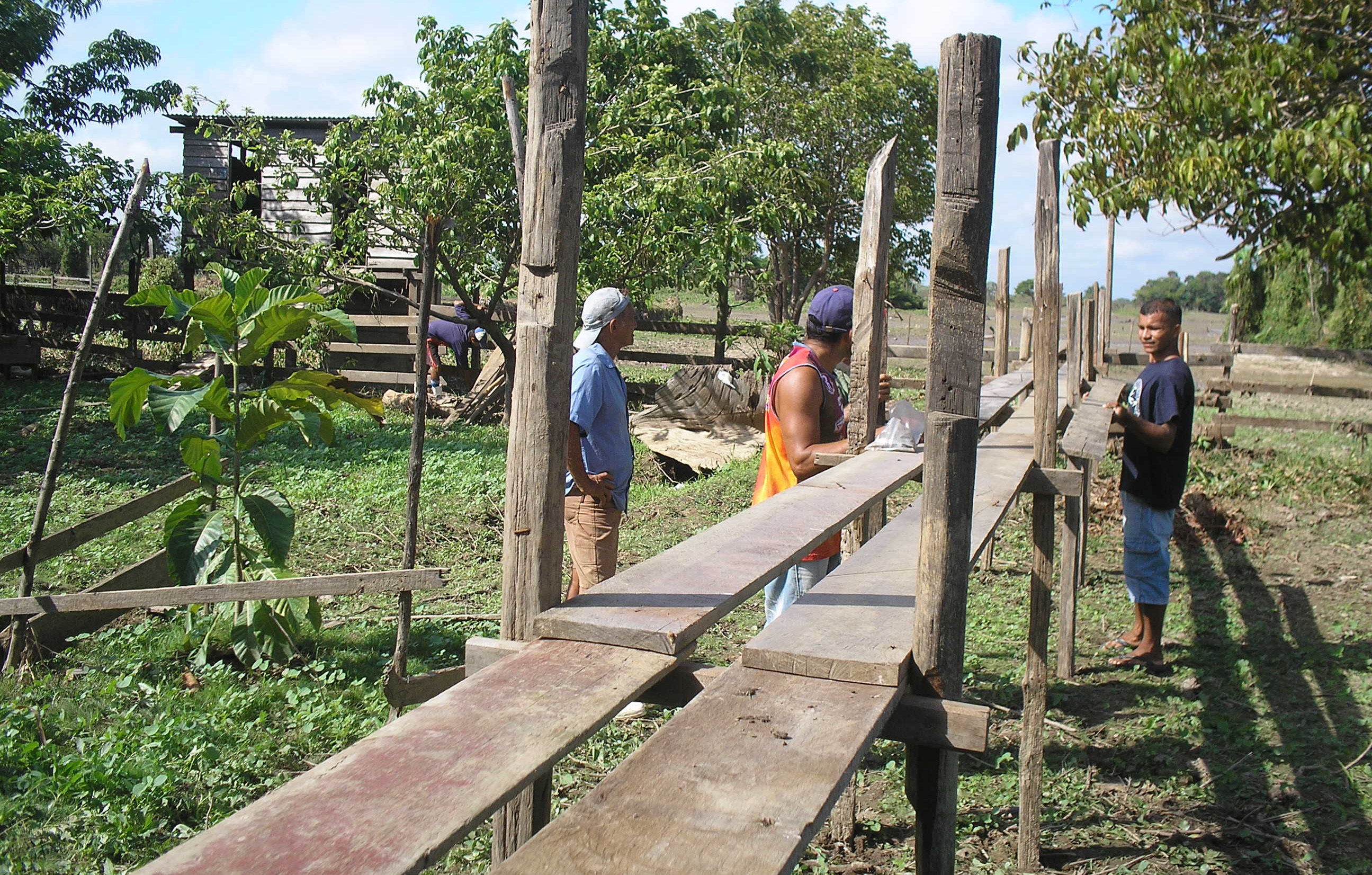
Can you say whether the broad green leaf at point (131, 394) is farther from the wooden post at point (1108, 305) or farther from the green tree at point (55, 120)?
the wooden post at point (1108, 305)

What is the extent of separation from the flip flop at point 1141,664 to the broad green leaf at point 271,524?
4.66 meters

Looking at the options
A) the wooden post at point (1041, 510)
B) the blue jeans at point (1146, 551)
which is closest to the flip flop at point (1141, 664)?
the blue jeans at point (1146, 551)

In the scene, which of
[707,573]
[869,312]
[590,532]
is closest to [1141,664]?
[869,312]

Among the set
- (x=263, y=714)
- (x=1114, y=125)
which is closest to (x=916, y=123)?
(x=1114, y=125)

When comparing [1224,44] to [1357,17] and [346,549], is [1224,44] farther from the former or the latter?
[346,549]

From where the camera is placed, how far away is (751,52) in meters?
12.9

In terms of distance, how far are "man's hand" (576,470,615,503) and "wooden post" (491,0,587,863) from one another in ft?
6.25

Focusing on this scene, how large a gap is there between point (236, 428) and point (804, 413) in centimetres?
276

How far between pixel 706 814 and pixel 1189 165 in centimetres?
798

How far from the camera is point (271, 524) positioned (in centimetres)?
488

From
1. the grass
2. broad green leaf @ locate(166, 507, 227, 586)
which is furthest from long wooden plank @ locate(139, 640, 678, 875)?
broad green leaf @ locate(166, 507, 227, 586)

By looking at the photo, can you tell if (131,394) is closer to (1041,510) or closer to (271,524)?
(271,524)

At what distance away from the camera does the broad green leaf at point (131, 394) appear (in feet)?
15.4

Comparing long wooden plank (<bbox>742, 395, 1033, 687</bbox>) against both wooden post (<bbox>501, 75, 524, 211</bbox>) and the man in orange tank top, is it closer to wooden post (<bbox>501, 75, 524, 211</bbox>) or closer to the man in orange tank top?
the man in orange tank top
